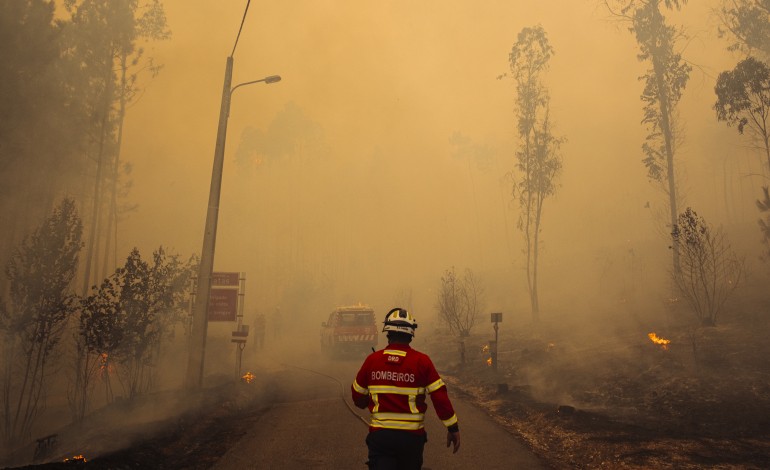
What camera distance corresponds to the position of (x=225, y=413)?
11.2 meters

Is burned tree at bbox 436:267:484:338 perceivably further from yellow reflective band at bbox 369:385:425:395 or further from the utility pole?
yellow reflective band at bbox 369:385:425:395

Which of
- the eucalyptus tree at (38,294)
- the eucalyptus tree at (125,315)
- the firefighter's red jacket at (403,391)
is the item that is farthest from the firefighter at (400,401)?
the eucalyptus tree at (38,294)

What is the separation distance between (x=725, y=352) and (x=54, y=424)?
77.9ft

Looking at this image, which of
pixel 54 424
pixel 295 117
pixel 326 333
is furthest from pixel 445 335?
pixel 295 117

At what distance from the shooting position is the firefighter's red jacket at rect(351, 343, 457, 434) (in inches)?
158

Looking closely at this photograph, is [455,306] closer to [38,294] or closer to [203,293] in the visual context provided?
[203,293]

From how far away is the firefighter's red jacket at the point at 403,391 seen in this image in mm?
4020

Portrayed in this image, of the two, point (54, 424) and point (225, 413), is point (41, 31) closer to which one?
point (54, 424)

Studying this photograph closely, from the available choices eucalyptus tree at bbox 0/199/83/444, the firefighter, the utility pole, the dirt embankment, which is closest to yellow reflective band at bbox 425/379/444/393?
the firefighter

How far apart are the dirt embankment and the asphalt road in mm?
650

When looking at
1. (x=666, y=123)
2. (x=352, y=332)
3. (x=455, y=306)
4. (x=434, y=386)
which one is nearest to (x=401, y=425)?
(x=434, y=386)

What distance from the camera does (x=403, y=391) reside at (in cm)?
406

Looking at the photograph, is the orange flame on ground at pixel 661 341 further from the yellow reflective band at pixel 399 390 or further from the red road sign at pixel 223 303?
the red road sign at pixel 223 303

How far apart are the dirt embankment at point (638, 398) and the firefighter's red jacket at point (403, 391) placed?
174 inches
